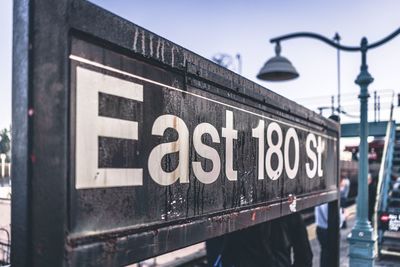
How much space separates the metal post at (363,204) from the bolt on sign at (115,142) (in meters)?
5.06

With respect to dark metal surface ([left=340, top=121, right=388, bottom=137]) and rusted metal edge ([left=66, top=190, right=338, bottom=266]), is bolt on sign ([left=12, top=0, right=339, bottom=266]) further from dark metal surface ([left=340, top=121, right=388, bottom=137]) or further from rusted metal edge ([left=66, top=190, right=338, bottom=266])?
dark metal surface ([left=340, top=121, right=388, bottom=137])

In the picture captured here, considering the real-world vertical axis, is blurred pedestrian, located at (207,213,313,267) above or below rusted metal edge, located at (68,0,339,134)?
below

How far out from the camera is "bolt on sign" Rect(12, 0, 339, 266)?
45.7 inches

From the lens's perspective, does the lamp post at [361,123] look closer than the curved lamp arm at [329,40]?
Yes

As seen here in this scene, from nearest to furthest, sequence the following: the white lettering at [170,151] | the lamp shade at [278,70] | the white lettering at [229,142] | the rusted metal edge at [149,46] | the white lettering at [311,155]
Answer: the rusted metal edge at [149,46] → the white lettering at [170,151] → the white lettering at [229,142] → the white lettering at [311,155] → the lamp shade at [278,70]

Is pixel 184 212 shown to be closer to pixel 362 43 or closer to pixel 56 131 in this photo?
pixel 56 131

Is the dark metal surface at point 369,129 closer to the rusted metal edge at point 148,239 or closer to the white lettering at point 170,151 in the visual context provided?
the rusted metal edge at point 148,239

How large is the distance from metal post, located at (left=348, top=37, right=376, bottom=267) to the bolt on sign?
→ 199 inches

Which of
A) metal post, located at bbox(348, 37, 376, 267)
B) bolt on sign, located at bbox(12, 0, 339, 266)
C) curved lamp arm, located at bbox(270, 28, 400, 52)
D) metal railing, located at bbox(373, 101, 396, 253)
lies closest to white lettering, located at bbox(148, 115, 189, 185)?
bolt on sign, located at bbox(12, 0, 339, 266)

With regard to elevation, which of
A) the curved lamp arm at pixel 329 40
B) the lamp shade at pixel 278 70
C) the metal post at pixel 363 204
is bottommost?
the metal post at pixel 363 204

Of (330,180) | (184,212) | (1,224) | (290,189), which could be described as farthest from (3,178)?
(330,180)

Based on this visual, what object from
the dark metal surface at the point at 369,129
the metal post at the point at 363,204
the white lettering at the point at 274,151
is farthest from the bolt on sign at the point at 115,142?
the dark metal surface at the point at 369,129

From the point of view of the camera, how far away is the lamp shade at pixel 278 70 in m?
7.89

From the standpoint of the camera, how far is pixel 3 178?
4.73 ft
